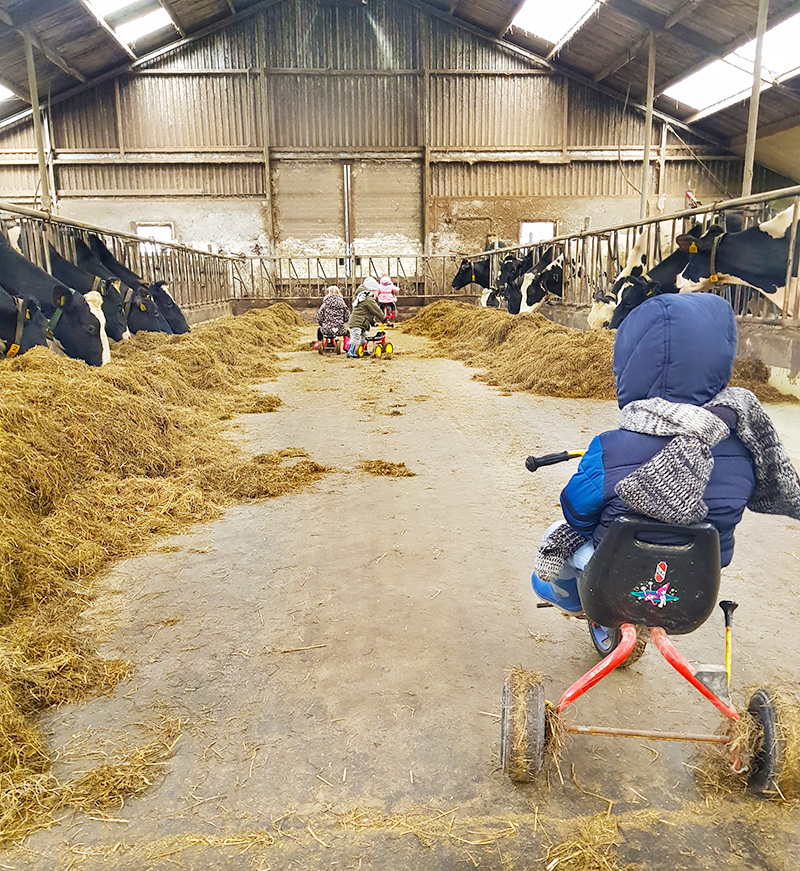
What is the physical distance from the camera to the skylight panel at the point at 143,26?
18.4 meters

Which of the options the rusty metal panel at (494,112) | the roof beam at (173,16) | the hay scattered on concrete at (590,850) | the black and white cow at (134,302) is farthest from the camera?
the rusty metal panel at (494,112)

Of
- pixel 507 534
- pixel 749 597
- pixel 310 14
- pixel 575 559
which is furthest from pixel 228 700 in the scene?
pixel 310 14

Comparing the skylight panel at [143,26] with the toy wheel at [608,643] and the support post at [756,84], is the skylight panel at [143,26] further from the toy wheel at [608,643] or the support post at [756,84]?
the toy wheel at [608,643]

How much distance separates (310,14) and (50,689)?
75.3ft

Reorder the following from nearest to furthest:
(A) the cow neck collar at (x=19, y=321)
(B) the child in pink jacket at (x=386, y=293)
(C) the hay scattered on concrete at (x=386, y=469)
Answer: (C) the hay scattered on concrete at (x=386, y=469)
(A) the cow neck collar at (x=19, y=321)
(B) the child in pink jacket at (x=386, y=293)

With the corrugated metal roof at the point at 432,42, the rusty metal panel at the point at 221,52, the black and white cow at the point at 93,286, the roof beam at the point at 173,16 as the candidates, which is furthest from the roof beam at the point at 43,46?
the black and white cow at the point at 93,286

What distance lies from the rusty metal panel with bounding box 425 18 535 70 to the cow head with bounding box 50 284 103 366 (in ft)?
60.7

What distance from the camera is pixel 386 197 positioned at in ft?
70.3

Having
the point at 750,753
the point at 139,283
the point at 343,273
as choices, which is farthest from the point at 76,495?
the point at 343,273

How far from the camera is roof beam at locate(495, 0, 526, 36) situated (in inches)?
727

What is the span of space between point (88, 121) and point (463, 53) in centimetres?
1134

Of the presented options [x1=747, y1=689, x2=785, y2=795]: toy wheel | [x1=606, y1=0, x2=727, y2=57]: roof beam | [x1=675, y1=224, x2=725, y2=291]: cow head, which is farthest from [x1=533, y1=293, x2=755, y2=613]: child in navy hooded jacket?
[x1=606, y1=0, x2=727, y2=57]: roof beam

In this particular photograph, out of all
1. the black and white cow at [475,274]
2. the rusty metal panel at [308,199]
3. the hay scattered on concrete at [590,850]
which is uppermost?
the rusty metal panel at [308,199]

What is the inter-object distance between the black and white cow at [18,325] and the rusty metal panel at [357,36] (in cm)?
1867
